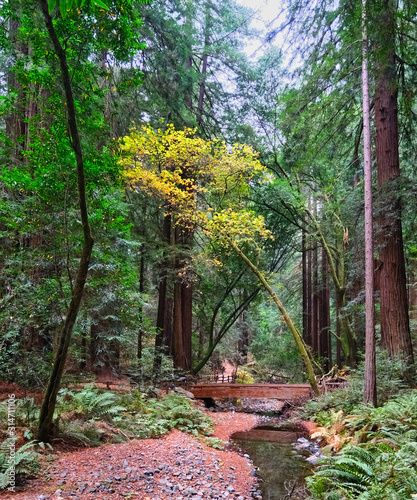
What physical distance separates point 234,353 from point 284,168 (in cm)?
1172

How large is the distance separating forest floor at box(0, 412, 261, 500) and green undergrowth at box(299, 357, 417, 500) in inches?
55.3

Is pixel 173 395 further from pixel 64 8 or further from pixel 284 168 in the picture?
pixel 284 168

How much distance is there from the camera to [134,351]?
13.3 metres

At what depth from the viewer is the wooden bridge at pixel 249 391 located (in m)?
12.1

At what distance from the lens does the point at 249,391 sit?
40.9 ft

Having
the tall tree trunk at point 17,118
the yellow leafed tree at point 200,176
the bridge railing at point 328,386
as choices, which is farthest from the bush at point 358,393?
the tall tree trunk at point 17,118

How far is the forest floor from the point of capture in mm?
3738

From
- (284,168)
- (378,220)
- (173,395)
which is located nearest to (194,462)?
(173,395)

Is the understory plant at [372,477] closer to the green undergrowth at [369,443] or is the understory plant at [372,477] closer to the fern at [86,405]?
the green undergrowth at [369,443]

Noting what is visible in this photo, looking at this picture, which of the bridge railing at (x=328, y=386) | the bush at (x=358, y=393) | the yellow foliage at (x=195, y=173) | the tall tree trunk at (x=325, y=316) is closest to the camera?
the bush at (x=358, y=393)

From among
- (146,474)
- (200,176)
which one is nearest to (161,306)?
(200,176)

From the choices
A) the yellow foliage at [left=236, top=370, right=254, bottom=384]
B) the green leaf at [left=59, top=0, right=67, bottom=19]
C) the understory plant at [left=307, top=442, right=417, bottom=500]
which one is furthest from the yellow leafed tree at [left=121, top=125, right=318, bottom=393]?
the green leaf at [left=59, top=0, right=67, bottom=19]

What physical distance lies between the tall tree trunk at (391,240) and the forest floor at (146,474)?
4.31 m

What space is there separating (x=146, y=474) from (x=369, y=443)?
10.4 ft
